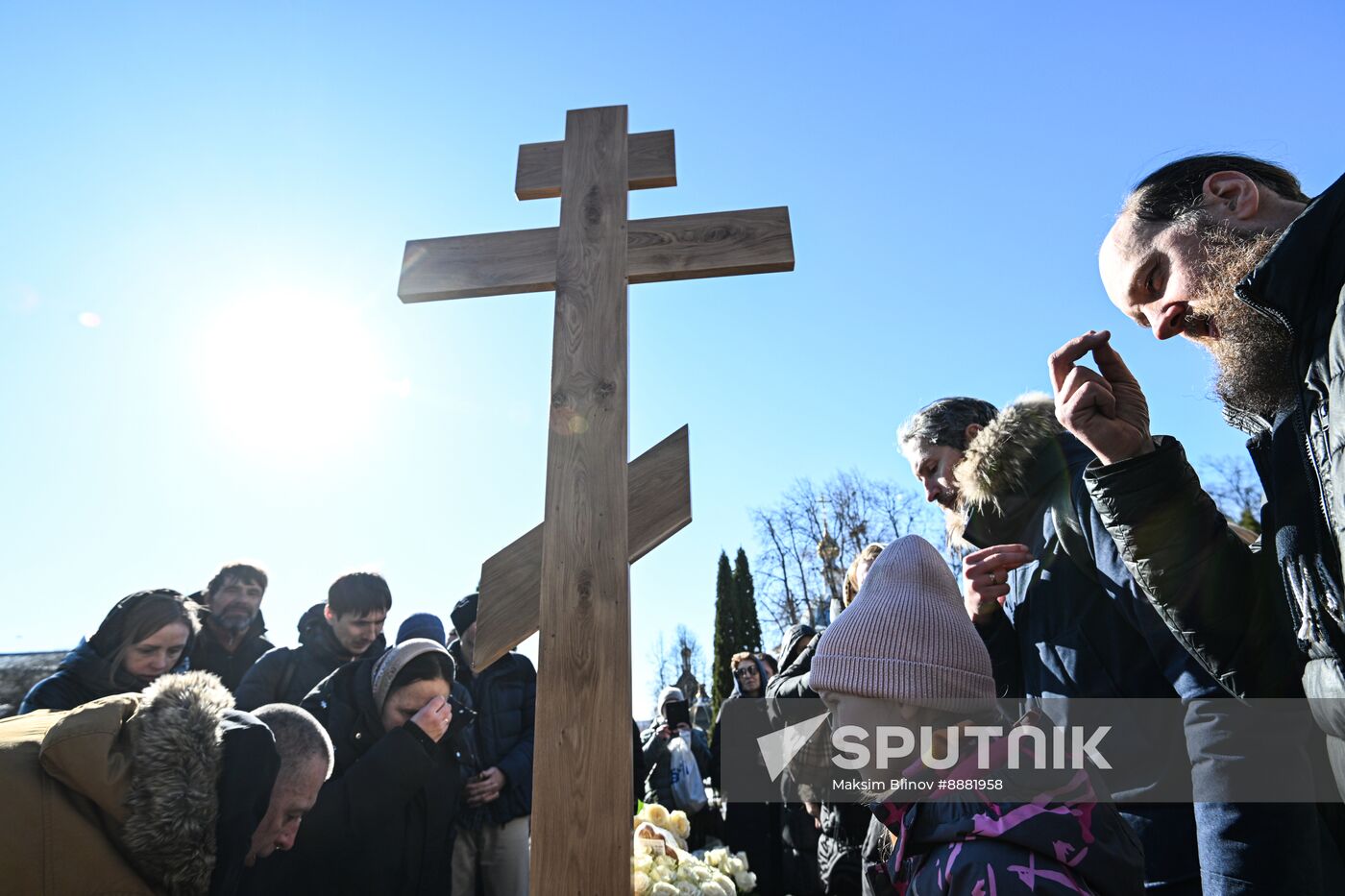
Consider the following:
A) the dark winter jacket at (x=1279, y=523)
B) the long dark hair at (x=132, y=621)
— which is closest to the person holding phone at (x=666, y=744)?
the long dark hair at (x=132, y=621)

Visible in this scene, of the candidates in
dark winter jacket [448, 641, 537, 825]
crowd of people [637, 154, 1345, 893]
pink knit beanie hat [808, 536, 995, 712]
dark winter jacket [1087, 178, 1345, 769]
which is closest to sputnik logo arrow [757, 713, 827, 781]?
dark winter jacket [448, 641, 537, 825]

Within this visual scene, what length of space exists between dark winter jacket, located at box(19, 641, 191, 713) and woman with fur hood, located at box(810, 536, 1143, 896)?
120 inches

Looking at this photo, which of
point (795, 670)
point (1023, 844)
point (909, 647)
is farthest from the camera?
point (795, 670)

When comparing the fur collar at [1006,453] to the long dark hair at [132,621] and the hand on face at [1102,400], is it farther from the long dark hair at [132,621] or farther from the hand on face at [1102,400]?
the long dark hair at [132,621]

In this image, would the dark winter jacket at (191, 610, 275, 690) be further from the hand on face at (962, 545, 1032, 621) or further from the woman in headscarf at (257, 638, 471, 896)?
the hand on face at (962, 545, 1032, 621)

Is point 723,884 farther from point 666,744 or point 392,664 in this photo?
point 666,744

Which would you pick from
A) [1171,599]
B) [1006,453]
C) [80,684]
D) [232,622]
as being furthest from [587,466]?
[232,622]

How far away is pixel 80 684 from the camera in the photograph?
3.46 meters

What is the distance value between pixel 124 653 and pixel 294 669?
0.70 meters

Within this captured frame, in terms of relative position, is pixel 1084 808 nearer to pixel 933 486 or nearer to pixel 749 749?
pixel 933 486

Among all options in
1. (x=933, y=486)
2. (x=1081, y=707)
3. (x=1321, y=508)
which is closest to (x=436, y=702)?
(x=933, y=486)

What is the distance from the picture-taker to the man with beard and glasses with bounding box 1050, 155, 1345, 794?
1.11 meters

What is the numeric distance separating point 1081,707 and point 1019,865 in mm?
746

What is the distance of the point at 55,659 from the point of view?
6.89m
